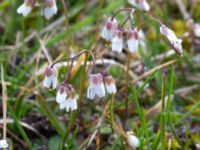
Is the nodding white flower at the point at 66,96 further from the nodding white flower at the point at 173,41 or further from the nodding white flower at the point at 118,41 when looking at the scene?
the nodding white flower at the point at 173,41

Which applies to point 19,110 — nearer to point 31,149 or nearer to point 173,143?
point 31,149

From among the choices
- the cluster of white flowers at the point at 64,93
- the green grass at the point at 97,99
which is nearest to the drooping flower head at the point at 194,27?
the green grass at the point at 97,99

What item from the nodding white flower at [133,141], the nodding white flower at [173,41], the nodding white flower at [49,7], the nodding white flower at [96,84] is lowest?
the nodding white flower at [133,141]

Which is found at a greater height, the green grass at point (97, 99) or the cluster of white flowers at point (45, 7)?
the cluster of white flowers at point (45, 7)

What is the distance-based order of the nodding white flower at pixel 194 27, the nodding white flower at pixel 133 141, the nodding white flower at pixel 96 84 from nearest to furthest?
the nodding white flower at pixel 96 84, the nodding white flower at pixel 133 141, the nodding white flower at pixel 194 27

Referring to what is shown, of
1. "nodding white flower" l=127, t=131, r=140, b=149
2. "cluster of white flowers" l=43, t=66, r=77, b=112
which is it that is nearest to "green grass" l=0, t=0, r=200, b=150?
"nodding white flower" l=127, t=131, r=140, b=149

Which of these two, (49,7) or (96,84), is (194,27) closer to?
(49,7)

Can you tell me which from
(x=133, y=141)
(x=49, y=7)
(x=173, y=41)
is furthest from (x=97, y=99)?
(x=173, y=41)

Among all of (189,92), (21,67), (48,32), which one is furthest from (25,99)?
(189,92)

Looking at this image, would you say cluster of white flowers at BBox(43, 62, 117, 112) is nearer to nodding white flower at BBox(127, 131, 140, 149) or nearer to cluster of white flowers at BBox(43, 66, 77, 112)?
cluster of white flowers at BBox(43, 66, 77, 112)
